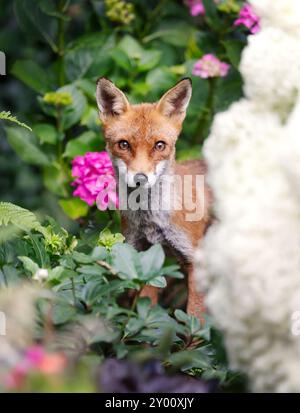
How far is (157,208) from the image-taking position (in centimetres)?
384

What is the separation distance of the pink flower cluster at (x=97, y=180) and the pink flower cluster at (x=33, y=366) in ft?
6.74

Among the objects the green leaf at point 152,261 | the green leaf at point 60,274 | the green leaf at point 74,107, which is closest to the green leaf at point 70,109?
the green leaf at point 74,107

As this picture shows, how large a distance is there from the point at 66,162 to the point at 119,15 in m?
0.96

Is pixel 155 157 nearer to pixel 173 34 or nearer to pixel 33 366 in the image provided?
pixel 173 34

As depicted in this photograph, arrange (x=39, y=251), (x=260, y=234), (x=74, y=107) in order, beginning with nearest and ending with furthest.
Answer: (x=260, y=234), (x=39, y=251), (x=74, y=107)

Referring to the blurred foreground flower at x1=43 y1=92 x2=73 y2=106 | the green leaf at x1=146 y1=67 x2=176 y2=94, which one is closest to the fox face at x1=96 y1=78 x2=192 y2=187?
the blurred foreground flower at x1=43 y1=92 x2=73 y2=106

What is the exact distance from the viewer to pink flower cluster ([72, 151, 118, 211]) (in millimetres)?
4062

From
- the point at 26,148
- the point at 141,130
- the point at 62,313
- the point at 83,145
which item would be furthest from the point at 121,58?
the point at 62,313

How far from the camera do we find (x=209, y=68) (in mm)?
4590

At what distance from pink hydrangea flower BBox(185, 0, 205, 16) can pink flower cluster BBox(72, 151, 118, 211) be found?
1403 mm

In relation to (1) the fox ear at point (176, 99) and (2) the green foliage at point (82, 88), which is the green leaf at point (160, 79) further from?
(1) the fox ear at point (176, 99)

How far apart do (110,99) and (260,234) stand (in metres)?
1.94

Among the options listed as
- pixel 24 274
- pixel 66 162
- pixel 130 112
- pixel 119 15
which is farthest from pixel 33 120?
pixel 24 274
